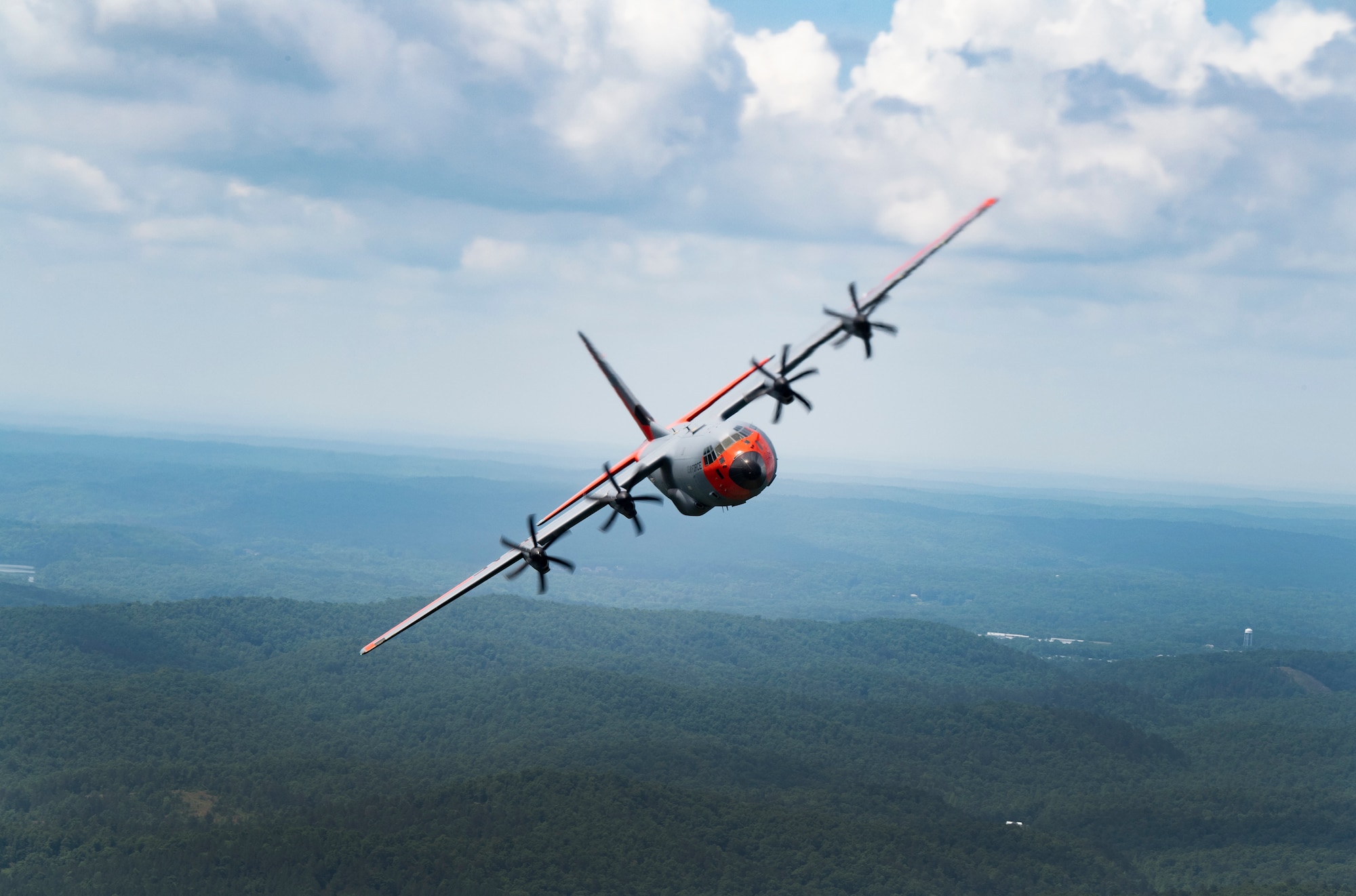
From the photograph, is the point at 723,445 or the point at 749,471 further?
the point at 723,445

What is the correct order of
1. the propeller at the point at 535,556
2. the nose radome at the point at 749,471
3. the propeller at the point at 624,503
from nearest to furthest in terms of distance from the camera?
the nose radome at the point at 749,471, the propeller at the point at 624,503, the propeller at the point at 535,556

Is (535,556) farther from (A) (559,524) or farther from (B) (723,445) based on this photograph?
(B) (723,445)

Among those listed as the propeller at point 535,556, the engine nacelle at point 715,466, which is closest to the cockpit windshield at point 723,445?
the engine nacelle at point 715,466

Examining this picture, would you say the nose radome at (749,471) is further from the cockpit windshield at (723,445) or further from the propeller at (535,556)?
the propeller at (535,556)

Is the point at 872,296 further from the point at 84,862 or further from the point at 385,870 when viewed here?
the point at 84,862

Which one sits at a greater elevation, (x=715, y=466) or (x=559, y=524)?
(x=715, y=466)

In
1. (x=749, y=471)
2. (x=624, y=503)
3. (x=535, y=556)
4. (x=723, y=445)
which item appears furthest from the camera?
(x=535, y=556)

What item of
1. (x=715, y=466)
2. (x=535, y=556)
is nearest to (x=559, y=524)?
(x=535, y=556)
